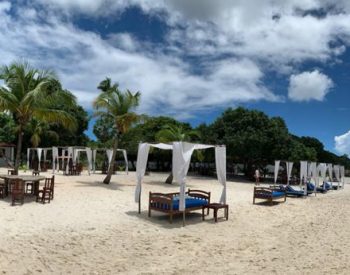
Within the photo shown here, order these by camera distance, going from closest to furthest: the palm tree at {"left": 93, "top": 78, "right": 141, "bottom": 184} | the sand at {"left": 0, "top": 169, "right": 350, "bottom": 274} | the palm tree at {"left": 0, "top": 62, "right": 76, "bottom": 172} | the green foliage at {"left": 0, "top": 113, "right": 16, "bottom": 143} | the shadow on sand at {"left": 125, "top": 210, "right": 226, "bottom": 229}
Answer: the sand at {"left": 0, "top": 169, "right": 350, "bottom": 274} → the shadow on sand at {"left": 125, "top": 210, "right": 226, "bottom": 229} → the palm tree at {"left": 0, "top": 62, "right": 76, "bottom": 172} → the palm tree at {"left": 93, "top": 78, "right": 141, "bottom": 184} → the green foliage at {"left": 0, "top": 113, "right": 16, "bottom": 143}

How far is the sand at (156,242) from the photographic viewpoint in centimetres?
766

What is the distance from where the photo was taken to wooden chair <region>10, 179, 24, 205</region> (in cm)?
1290

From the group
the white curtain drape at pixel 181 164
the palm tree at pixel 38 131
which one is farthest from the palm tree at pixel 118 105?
the palm tree at pixel 38 131

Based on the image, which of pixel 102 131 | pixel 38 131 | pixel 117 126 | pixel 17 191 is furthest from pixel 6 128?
pixel 17 191

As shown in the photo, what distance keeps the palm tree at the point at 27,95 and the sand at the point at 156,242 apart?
17.5 ft

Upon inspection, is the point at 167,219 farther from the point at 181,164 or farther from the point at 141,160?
the point at 141,160

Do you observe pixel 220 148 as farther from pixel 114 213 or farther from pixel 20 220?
pixel 20 220

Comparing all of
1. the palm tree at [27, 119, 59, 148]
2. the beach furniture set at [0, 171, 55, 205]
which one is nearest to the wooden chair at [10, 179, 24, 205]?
the beach furniture set at [0, 171, 55, 205]

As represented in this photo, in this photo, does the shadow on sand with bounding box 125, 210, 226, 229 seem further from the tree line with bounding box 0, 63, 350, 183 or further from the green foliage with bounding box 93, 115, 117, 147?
the green foliage with bounding box 93, 115, 117, 147

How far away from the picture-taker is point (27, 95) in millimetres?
17328

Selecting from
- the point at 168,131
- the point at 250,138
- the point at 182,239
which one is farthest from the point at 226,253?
the point at 250,138

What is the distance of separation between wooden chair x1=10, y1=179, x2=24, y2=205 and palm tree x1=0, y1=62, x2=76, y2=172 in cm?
510

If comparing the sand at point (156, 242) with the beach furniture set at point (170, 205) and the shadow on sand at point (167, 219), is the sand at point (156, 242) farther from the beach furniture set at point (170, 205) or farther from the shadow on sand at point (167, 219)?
the beach furniture set at point (170, 205)

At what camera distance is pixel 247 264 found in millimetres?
8164
